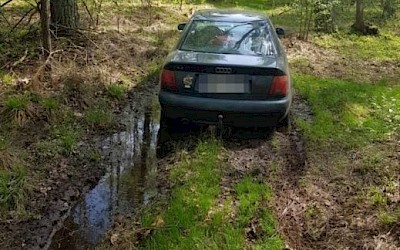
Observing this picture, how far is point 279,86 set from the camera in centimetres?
557

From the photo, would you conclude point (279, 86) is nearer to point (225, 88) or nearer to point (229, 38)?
point (225, 88)

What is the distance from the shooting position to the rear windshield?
19.5 ft

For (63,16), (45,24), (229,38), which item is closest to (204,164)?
(229,38)

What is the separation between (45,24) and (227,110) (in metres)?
3.65

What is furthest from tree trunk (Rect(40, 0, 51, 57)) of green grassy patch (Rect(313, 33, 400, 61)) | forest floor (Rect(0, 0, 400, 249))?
green grassy patch (Rect(313, 33, 400, 61))

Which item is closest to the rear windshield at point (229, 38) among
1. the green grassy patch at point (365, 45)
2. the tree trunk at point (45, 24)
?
the tree trunk at point (45, 24)

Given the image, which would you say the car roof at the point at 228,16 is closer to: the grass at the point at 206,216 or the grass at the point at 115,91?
the grass at the point at 115,91

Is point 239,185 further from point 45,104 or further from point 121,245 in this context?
point 45,104

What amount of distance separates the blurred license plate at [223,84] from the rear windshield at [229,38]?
1.72 feet

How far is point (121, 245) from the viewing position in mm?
3729

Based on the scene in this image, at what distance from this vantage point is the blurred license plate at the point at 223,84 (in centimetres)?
546

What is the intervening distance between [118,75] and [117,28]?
3.70 meters

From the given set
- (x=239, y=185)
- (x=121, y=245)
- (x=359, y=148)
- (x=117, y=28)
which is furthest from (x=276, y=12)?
(x=121, y=245)

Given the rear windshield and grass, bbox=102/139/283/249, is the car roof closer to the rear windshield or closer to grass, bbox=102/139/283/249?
the rear windshield
